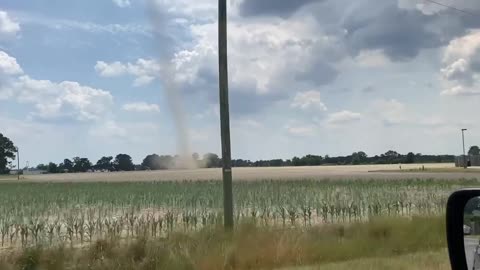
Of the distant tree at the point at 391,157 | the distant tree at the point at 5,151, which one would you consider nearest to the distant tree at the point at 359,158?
the distant tree at the point at 391,157

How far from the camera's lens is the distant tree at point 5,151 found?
149 m

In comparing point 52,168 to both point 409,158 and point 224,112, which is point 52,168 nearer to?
point 409,158

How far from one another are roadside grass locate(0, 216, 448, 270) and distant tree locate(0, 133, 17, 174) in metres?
146

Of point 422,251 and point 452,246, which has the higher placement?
point 452,246

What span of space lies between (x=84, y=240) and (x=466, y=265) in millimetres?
11906

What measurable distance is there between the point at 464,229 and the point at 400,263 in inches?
251

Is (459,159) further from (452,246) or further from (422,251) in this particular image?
(452,246)

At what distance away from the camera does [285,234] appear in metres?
12.1

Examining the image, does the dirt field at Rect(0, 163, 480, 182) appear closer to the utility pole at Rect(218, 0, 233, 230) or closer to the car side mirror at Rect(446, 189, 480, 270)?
the utility pole at Rect(218, 0, 233, 230)

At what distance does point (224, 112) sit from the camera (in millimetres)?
13219

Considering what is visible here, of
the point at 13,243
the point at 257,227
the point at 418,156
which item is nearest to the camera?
the point at 257,227

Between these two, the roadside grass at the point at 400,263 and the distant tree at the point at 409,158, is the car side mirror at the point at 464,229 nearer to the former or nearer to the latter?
the roadside grass at the point at 400,263

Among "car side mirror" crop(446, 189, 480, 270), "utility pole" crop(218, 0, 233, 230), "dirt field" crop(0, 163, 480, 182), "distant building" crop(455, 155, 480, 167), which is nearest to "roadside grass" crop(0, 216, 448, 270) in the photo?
"utility pole" crop(218, 0, 233, 230)

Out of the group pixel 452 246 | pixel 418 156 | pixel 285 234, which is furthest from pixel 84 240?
pixel 418 156
